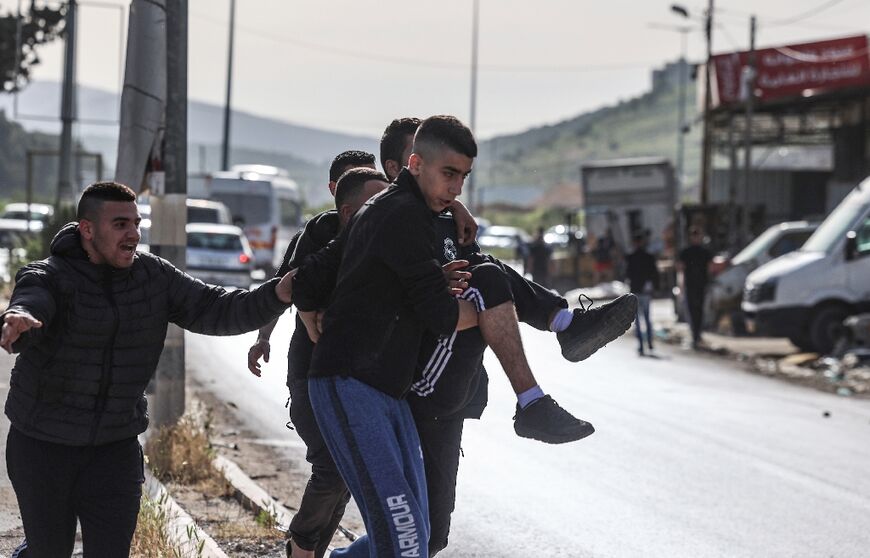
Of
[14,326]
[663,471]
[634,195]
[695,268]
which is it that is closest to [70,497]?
[14,326]

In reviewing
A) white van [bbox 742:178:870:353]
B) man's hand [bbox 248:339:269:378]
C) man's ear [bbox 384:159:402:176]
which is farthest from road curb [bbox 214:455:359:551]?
white van [bbox 742:178:870:353]

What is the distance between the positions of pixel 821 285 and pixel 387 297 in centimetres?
1720

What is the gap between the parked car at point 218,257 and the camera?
29219 millimetres

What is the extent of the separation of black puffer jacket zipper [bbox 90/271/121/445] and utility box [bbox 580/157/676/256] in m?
37.7

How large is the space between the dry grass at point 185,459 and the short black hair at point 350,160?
10.6ft

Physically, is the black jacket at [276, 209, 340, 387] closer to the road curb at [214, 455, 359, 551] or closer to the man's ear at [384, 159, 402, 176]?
the man's ear at [384, 159, 402, 176]

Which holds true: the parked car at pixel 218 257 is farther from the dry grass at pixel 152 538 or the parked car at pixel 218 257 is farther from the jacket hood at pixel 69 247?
the jacket hood at pixel 69 247

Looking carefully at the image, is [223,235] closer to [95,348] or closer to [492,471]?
[492,471]

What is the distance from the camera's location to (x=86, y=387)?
5.00 m

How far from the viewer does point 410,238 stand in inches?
179

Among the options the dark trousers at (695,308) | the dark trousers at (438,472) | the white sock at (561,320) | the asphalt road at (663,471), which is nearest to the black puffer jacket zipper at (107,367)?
the dark trousers at (438,472)

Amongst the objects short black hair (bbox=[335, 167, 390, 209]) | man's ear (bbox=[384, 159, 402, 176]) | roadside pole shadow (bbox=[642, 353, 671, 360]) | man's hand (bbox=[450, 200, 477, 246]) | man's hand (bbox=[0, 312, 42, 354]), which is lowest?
roadside pole shadow (bbox=[642, 353, 671, 360])

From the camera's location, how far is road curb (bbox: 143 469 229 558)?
6.51m

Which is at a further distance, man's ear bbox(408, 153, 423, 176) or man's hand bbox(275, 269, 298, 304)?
A: man's hand bbox(275, 269, 298, 304)
